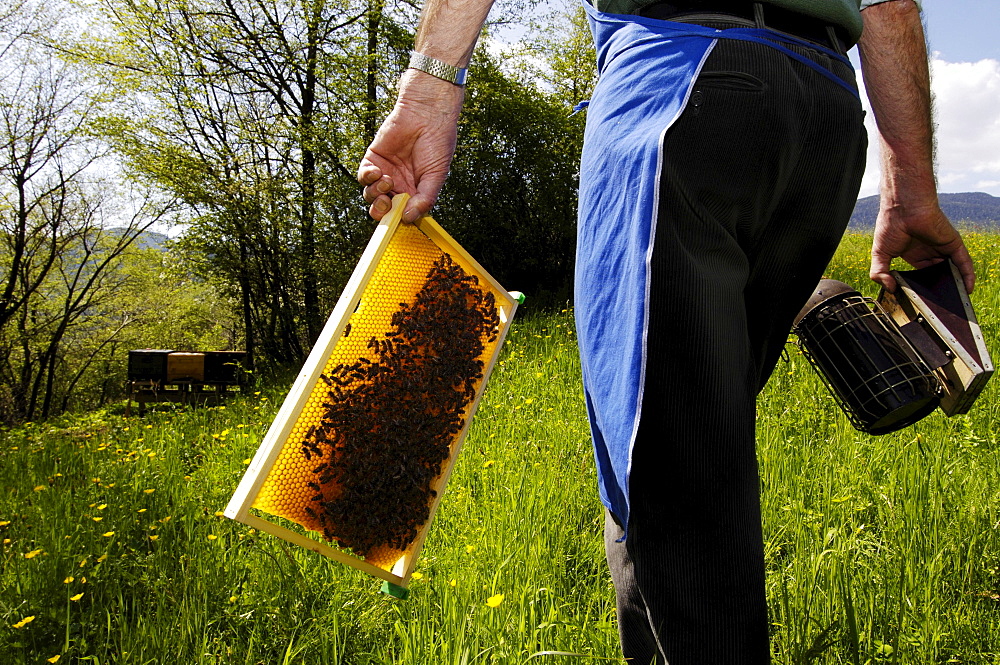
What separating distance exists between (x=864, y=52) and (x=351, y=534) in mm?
1883

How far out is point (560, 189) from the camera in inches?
527

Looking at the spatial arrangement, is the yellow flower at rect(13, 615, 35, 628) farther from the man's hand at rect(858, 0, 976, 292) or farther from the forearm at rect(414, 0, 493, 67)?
the man's hand at rect(858, 0, 976, 292)

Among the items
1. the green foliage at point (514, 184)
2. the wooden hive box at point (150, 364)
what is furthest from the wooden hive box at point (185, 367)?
the green foliage at point (514, 184)

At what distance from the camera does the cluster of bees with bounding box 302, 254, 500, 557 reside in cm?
182

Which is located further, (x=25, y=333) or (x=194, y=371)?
(x=25, y=333)

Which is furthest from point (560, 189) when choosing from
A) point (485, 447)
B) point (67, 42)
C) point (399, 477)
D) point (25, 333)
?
point (25, 333)

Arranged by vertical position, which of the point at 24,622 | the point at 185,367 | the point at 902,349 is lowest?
the point at 185,367

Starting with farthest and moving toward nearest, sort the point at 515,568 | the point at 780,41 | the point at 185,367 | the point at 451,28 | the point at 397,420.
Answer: the point at 185,367 → the point at 515,568 → the point at 397,420 → the point at 451,28 → the point at 780,41

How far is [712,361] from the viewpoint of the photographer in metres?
1.13

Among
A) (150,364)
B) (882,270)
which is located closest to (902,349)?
(882,270)

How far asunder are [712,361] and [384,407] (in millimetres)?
1036

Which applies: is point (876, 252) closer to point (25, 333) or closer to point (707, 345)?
point (707, 345)

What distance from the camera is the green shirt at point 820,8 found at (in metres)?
1.38

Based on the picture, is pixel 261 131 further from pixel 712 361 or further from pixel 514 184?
pixel 712 361
